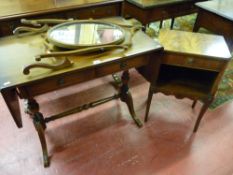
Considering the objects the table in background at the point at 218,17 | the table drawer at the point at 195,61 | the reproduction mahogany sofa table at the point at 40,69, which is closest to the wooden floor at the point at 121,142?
the reproduction mahogany sofa table at the point at 40,69

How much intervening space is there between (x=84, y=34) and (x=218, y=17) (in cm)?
174

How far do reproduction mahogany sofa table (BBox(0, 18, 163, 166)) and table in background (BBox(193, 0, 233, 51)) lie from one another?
1.34m

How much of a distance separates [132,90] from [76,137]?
78cm

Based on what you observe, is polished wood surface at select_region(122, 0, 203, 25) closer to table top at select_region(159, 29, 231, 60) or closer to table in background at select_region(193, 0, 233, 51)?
table in background at select_region(193, 0, 233, 51)

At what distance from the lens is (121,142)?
1729mm

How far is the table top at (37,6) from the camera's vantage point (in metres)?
1.65

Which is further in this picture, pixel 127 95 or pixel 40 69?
pixel 127 95

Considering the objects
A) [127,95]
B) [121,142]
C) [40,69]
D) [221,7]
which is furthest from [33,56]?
[221,7]

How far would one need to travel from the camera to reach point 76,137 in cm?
176

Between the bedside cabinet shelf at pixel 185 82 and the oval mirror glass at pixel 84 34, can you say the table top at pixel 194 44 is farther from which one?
the oval mirror glass at pixel 84 34

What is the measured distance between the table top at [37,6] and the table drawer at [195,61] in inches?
32.6

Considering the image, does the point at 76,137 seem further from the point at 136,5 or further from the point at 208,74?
the point at 136,5

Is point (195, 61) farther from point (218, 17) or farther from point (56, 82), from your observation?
point (218, 17)

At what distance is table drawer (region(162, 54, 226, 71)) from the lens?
4.60 feet
